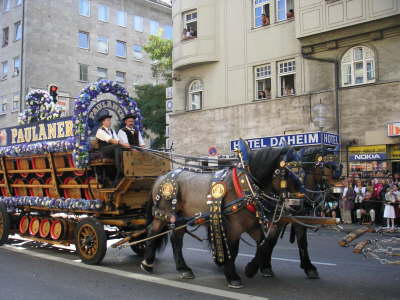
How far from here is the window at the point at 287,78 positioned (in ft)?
63.9

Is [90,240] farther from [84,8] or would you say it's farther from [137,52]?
[137,52]

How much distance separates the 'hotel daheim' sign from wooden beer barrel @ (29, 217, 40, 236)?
5.51ft

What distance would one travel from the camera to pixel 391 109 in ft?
54.4

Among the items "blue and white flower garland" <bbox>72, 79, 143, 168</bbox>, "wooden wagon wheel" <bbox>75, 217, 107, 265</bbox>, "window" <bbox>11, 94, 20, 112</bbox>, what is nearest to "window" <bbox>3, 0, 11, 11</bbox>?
"window" <bbox>11, 94, 20, 112</bbox>

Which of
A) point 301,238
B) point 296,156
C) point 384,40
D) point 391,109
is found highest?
point 384,40

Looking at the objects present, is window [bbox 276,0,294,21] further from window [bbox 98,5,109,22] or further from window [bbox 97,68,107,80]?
window [bbox 98,5,109,22]

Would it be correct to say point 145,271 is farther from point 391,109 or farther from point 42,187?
point 391,109

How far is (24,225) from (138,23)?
3359 cm

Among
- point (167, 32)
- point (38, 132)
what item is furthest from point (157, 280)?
point (167, 32)

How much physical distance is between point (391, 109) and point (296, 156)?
1155 cm

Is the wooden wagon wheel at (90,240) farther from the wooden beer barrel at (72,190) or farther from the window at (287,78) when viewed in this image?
the window at (287,78)

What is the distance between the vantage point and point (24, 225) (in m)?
9.91

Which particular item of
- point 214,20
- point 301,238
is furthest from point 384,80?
point 301,238

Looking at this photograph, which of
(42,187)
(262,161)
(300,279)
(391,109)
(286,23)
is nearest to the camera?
(262,161)
